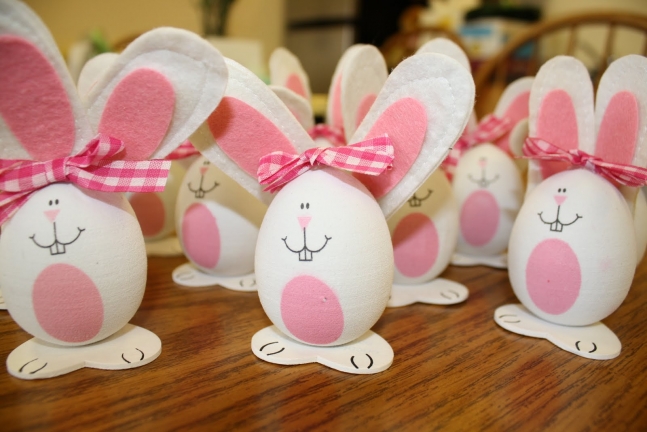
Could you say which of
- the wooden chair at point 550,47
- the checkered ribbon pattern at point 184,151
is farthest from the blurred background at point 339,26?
the checkered ribbon pattern at point 184,151

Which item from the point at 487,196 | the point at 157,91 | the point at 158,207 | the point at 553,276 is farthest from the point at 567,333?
the point at 158,207

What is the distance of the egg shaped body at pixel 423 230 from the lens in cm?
72

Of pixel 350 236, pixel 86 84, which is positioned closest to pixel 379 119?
pixel 350 236

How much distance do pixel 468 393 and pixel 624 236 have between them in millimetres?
277

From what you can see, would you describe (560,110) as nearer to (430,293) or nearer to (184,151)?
(430,293)

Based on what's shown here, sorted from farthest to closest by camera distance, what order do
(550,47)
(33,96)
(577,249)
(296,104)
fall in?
(550,47)
(296,104)
(577,249)
(33,96)

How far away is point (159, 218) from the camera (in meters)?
0.87

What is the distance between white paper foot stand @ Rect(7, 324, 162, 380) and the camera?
0.49m

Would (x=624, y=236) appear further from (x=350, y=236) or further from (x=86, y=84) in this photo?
(x=86, y=84)

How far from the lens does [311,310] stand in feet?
1.69

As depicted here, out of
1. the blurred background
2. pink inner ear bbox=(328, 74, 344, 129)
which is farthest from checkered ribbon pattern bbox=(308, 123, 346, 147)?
the blurred background

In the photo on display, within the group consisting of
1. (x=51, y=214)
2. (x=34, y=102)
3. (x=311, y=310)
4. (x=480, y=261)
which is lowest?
(x=480, y=261)

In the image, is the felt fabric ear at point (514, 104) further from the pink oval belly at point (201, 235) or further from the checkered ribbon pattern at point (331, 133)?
the pink oval belly at point (201, 235)

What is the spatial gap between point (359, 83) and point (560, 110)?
0.26 m
